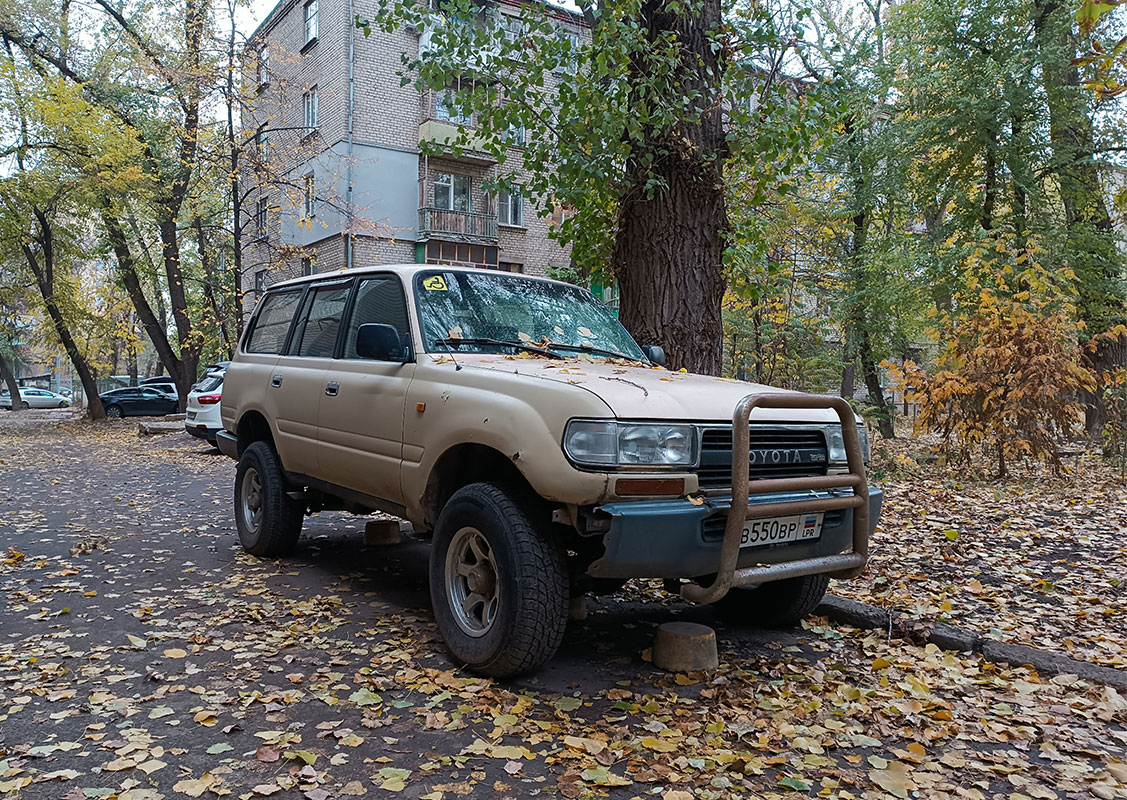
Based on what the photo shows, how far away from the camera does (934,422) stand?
35.6 ft

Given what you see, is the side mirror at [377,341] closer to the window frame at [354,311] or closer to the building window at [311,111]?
the window frame at [354,311]

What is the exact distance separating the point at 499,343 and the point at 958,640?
305cm

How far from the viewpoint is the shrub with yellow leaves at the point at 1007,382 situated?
10.0 meters

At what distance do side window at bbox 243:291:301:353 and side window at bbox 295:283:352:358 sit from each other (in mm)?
338

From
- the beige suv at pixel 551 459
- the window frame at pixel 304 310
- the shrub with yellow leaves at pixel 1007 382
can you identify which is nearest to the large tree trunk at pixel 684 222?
the beige suv at pixel 551 459

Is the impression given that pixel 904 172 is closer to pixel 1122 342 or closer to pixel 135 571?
pixel 1122 342

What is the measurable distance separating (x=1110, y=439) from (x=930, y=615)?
29.8ft

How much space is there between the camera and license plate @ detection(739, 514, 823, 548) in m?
3.82

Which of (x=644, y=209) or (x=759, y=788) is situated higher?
(x=644, y=209)

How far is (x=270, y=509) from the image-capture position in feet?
20.6

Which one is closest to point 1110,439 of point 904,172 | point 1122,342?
point 1122,342

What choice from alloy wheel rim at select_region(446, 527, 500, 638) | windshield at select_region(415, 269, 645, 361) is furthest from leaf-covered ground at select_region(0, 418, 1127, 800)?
windshield at select_region(415, 269, 645, 361)

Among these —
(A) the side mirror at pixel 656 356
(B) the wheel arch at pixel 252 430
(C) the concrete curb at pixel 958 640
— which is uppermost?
(A) the side mirror at pixel 656 356

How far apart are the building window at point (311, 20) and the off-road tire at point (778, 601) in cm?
2841
